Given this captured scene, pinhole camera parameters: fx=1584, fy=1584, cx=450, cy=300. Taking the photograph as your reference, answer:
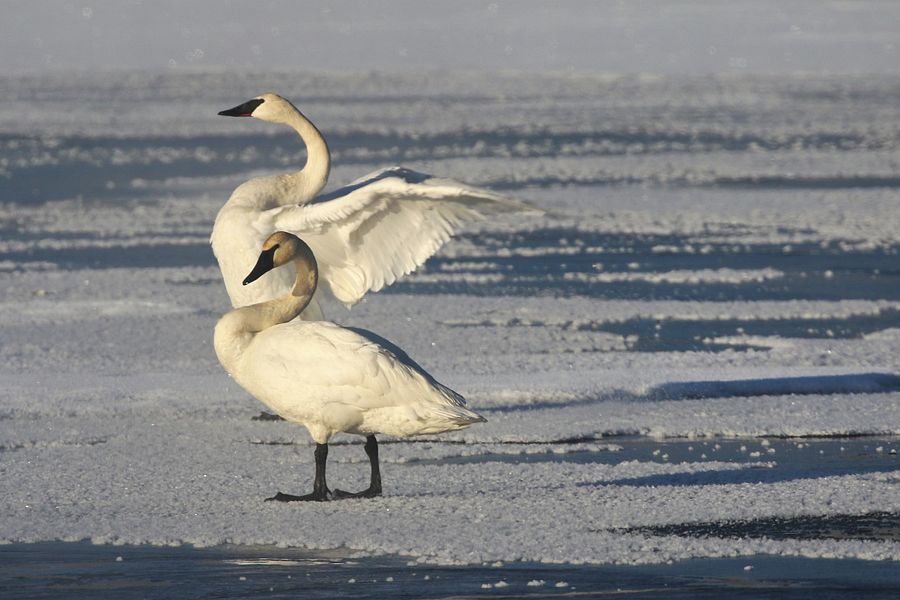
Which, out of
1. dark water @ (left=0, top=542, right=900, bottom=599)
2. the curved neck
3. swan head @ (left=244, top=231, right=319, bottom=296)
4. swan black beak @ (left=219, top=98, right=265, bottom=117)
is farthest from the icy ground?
swan black beak @ (left=219, top=98, right=265, bottom=117)

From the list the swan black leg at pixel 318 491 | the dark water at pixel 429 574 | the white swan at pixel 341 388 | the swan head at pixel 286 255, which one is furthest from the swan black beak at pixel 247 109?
the dark water at pixel 429 574

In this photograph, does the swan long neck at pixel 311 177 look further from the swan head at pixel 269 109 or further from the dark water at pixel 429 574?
the dark water at pixel 429 574

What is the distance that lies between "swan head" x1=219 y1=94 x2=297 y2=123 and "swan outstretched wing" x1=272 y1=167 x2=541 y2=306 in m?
0.74

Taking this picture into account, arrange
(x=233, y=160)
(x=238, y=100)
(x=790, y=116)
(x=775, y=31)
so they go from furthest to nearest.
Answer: (x=775, y=31)
(x=238, y=100)
(x=790, y=116)
(x=233, y=160)

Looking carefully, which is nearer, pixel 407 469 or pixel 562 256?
pixel 407 469

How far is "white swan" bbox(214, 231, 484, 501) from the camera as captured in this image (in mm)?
5398

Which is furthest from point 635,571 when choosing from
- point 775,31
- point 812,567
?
point 775,31

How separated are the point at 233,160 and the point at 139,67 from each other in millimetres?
11758

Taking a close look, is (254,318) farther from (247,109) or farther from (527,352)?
(527,352)

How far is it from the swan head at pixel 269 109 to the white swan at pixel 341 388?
2300 millimetres

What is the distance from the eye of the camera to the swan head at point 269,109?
7.67 m

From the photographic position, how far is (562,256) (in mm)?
11094

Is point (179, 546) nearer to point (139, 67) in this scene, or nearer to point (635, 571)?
point (635, 571)

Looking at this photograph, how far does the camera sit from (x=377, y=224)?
713cm
